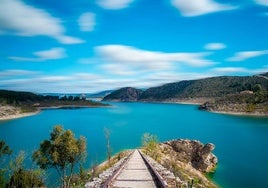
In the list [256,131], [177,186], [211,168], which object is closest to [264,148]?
[211,168]

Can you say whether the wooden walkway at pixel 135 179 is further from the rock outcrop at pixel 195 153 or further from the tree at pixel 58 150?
the rock outcrop at pixel 195 153

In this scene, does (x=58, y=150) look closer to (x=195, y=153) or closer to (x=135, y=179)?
(x=135, y=179)

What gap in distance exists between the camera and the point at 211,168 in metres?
67.2

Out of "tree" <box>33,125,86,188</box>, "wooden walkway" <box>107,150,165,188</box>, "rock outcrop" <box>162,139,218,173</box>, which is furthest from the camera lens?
"rock outcrop" <box>162,139,218,173</box>

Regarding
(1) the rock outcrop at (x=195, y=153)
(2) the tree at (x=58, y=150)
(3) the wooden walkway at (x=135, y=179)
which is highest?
(3) the wooden walkway at (x=135, y=179)

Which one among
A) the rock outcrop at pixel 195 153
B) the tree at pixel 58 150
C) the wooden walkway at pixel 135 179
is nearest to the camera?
the wooden walkway at pixel 135 179

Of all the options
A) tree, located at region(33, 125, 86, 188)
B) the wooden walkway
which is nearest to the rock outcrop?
tree, located at region(33, 125, 86, 188)

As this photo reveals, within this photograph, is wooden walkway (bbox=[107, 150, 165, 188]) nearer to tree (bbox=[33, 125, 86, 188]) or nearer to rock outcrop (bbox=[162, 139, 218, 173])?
tree (bbox=[33, 125, 86, 188])

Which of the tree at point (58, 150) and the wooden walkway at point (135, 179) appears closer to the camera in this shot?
the wooden walkway at point (135, 179)

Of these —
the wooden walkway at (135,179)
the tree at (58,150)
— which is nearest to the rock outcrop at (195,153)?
the tree at (58,150)

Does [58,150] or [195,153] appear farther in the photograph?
[195,153]

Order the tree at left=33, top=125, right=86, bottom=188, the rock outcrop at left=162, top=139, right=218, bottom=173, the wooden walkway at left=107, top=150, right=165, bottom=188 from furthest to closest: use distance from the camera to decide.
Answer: the rock outcrop at left=162, top=139, right=218, bottom=173
the tree at left=33, top=125, right=86, bottom=188
the wooden walkway at left=107, top=150, right=165, bottom=188

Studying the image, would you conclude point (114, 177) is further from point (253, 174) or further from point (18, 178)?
point (253, 174)

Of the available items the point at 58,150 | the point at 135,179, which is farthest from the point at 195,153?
the point at 135,179
